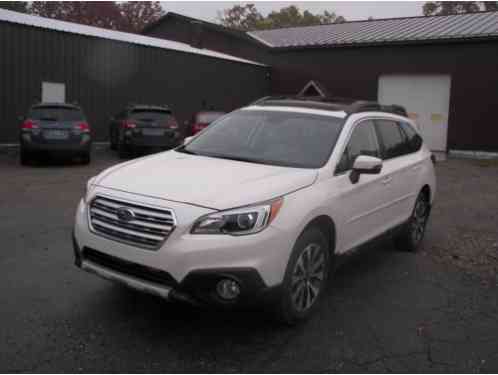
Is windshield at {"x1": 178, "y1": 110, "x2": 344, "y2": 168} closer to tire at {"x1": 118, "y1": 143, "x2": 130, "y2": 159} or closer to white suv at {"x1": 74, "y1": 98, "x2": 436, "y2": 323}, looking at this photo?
white suv at {"x1": 74, "y1": 98, "x2": 436, "y2": 323}

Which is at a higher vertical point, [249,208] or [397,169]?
[397,169]

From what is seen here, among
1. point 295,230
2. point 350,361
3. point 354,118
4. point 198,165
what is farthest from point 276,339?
point 354,118

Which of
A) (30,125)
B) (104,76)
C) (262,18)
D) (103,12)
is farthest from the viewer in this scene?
(262,18)

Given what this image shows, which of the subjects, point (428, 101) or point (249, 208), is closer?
point (249, 208)

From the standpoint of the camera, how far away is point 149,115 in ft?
50.7

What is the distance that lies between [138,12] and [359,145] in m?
46.5

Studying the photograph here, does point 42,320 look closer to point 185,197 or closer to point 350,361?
point 185,197

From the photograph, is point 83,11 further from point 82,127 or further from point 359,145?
point 359,145

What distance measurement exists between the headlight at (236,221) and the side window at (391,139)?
7.73 ft

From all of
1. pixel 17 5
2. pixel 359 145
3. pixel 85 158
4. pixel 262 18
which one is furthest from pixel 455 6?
pixel 359 145

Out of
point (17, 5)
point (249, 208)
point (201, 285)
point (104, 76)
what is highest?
point (17, 5)

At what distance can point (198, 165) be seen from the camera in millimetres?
4508

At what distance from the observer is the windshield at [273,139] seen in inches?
185

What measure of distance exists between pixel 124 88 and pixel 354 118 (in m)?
16.2
